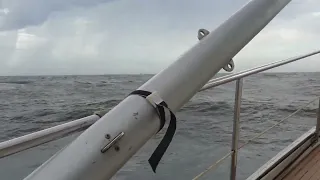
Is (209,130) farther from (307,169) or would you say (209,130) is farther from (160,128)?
(160,128)

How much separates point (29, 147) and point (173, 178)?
2.35 metres

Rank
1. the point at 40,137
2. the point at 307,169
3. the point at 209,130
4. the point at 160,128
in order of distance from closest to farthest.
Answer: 1. the point at 160,128
2. the point at 40,137
3. the point at 307,169
4. the point at 209,130

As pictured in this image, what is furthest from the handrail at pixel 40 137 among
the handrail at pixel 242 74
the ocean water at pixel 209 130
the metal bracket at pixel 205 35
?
the handrail at pixel 242 74

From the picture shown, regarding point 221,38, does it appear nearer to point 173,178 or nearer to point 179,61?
point 179,61

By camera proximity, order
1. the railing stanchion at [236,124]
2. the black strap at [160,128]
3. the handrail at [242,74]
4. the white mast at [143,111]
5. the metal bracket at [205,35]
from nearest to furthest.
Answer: the white mast at [143,111] → the black strap at [160,128] → the metal bracket at [205,35] → the handrail at [242,74] → the railing stanchion at [236,124]

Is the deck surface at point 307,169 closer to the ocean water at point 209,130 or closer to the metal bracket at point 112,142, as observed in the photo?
the ocean water at point 209,130

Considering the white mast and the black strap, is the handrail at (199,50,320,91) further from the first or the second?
the black strap

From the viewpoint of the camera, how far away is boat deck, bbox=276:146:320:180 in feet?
6.28

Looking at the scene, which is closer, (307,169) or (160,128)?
(160,128)

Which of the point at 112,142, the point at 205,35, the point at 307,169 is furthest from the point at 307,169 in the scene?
the point at 112,142

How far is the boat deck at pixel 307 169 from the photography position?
1.91 metres

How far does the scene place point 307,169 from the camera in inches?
79.7

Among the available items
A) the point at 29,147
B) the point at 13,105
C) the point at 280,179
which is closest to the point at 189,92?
the point at 29,147

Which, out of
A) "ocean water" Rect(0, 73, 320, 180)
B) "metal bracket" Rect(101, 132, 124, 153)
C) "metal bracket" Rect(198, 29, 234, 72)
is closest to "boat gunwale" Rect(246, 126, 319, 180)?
"ocean water" Rect(0, 73, 320, 180)
